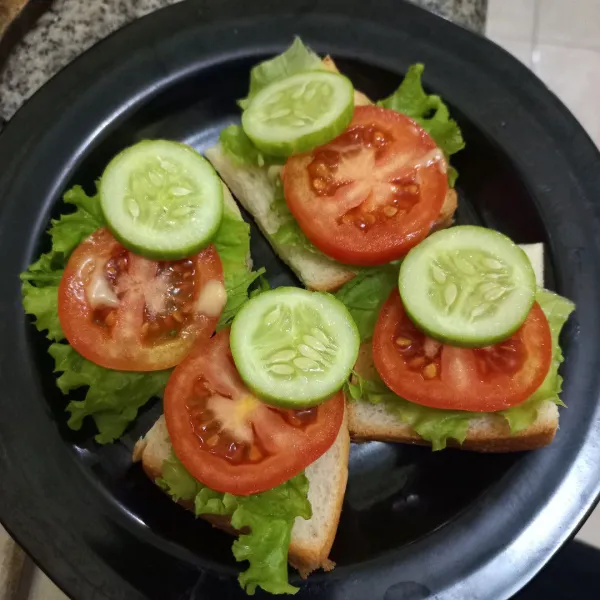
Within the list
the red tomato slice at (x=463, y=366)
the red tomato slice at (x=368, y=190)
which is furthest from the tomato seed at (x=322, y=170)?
the red tomato slice at (x=463, y=366)

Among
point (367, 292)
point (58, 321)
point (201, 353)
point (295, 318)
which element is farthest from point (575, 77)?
point (58, 321)

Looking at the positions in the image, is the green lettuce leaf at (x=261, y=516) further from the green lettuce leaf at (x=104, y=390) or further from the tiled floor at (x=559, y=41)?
the tiled floor at (x=559, y=41)

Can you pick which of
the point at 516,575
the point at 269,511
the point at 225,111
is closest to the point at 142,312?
the point at 269,511

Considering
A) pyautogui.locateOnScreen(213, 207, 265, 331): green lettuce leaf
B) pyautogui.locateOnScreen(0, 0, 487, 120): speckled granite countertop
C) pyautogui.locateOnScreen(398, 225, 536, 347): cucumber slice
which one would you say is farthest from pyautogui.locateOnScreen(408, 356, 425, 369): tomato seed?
pyautogui.locateOnScreen(0, 0, 487, 120): speckled granite countertop

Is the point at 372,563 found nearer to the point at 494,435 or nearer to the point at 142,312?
the point at 494,435

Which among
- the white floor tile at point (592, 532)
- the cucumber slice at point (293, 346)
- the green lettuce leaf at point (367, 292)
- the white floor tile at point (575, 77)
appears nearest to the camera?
the cucumber slice at point (293, 346)

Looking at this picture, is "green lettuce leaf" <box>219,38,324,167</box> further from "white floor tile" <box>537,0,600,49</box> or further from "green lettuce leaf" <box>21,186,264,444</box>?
"white floor tile" <box>537,0,600,49</box>

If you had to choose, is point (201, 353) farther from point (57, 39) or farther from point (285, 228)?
point (57, 39)
